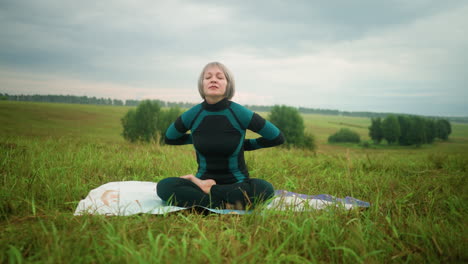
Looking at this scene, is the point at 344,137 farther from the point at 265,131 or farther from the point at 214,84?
the point at 214,84

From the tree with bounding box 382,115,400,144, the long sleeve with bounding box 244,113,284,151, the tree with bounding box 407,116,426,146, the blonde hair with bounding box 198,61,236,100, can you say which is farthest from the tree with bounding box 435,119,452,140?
the blonde hair with bounding box 198,61,236,100

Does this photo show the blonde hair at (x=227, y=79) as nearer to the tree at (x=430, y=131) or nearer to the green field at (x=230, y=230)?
the green field at (x=230, y=230)

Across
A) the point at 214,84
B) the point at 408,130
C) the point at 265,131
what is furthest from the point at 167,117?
the point at 408,130

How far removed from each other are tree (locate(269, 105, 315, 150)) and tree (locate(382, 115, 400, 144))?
2967 centimetres

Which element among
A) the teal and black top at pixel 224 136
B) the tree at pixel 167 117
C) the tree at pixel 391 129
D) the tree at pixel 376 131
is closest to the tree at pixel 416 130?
the tree at pixel 391 129

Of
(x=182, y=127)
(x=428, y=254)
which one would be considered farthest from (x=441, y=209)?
(x=182, y=127)

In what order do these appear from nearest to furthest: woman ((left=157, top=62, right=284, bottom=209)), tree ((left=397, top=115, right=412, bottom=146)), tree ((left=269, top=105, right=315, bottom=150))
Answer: woman ((left=157, top=62, right=284, bottom=209))
tree ((left=269, top=105, right=315, bottom=150))
tree ((left=397, top=115, right=412, bottom=146))

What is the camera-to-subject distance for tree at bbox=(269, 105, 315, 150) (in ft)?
136

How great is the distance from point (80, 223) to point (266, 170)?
306cm

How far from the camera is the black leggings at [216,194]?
2533 mm

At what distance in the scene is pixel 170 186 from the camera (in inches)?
104

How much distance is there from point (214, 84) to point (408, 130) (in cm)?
6944

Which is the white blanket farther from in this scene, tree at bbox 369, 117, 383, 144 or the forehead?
tree at bbox 369, 117, 383, 144

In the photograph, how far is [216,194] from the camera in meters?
2.61
